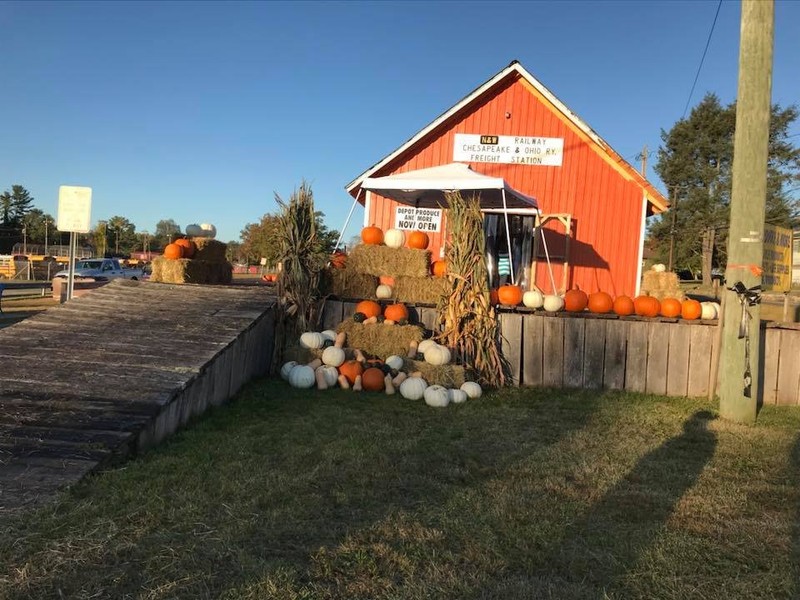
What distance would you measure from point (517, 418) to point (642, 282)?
9331mm

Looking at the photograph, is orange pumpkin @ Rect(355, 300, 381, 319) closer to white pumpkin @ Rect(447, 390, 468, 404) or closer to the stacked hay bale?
white pumpkin @ Rect(447, 390, 468, 404)

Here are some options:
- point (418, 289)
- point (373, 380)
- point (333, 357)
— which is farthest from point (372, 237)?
point (373, 380)

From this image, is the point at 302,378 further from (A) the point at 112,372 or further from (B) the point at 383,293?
(A) the point at 112,372

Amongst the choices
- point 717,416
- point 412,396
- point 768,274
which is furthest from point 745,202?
point 412,396

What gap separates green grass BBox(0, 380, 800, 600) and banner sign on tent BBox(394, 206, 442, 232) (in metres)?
8.27

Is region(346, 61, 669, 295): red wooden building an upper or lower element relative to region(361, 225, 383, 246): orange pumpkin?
upper

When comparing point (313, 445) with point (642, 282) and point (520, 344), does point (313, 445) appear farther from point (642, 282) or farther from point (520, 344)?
point (642, 282)

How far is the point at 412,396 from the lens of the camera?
7000 mm

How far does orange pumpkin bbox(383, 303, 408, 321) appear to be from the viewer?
330 inches

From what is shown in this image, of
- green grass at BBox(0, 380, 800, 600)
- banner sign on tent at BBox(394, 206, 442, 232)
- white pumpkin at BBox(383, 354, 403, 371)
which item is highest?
banner sign on tent at BBox(394, 206, 442, 232)

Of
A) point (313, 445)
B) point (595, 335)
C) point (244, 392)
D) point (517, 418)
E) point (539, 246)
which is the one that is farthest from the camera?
point (539, 246)

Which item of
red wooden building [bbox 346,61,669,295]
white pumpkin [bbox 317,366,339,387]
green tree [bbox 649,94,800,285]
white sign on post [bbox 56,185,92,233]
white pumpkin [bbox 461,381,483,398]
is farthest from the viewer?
green tree [bbox 649,94,800,285]

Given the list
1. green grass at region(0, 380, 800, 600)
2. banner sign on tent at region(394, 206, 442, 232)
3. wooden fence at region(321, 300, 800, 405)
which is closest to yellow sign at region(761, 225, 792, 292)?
wooden fence at region(321, 300, 800, 405)

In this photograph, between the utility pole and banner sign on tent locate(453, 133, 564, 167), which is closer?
the utility pole
